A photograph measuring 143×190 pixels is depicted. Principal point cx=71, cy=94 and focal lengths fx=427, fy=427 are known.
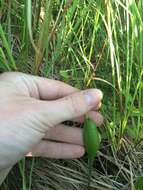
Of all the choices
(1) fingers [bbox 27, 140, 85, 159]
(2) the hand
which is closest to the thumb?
(2) the hand

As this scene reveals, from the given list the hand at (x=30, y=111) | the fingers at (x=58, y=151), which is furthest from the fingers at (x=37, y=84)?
the fingers at (x=58, y=151)

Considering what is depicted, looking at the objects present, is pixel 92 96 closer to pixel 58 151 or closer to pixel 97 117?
pixel 97 117

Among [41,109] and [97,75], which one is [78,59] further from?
[41,109]

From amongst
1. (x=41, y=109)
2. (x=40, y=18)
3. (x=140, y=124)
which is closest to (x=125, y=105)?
(x=140, y=124)

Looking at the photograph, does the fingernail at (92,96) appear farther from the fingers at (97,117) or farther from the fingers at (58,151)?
the fingers at (58,151)

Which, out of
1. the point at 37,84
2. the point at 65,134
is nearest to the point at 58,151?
the point at 65,134

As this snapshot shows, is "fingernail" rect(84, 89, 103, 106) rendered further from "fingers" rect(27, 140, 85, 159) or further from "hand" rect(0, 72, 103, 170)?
"fingers" rect(27, 140, 85, 159)

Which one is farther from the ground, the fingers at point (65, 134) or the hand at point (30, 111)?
the hand at point (30, 111)

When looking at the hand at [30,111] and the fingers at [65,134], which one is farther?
the fingers at [65,134]
